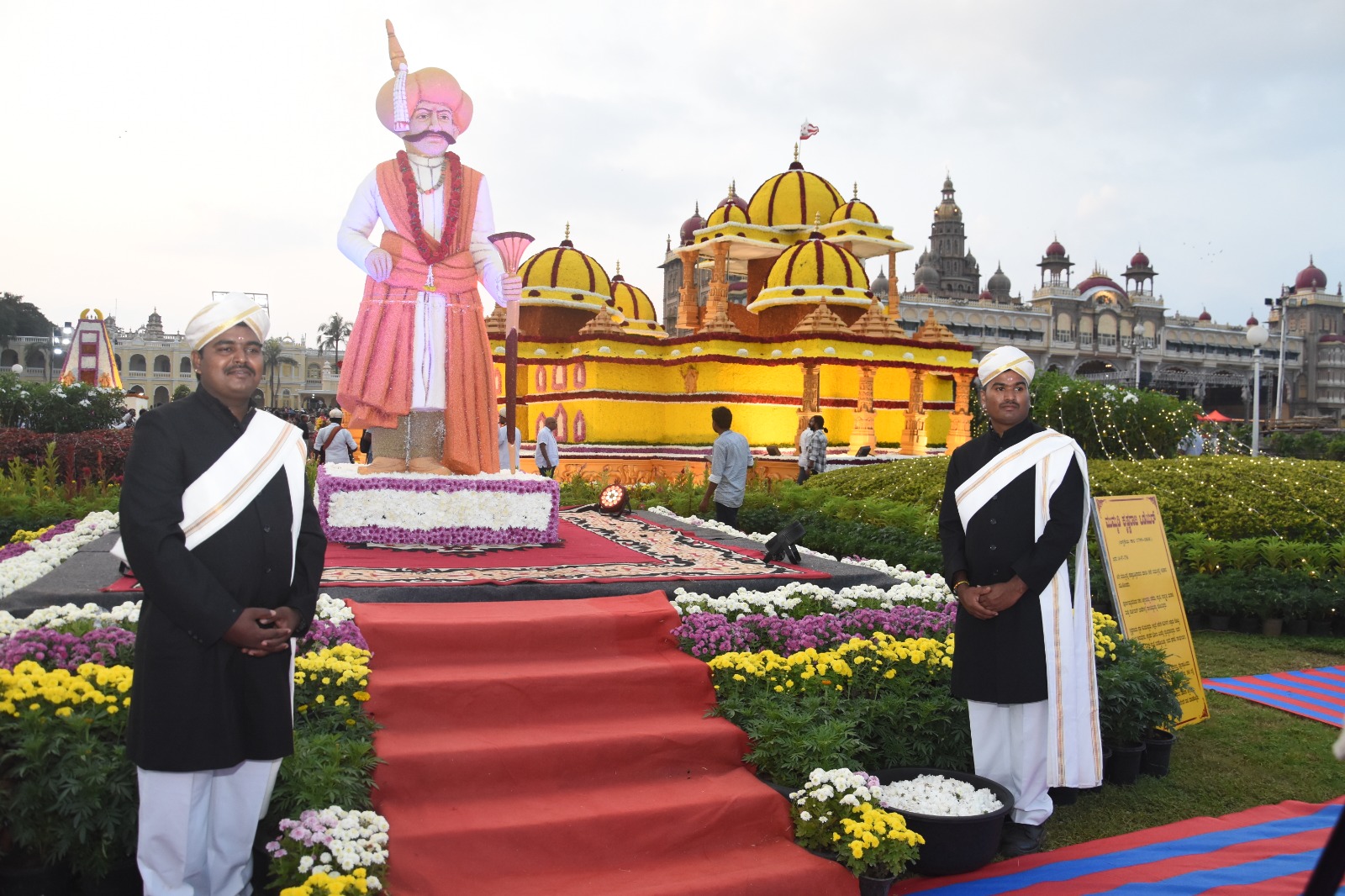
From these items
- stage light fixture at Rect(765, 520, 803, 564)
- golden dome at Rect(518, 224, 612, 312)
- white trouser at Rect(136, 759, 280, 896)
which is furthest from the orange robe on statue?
golden dome at Rect(518, 224, 612, 312)

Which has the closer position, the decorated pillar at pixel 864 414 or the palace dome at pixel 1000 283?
the decorated pillar at pixel 864 414

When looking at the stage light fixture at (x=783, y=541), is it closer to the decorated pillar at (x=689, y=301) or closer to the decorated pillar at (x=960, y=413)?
the decorated pillar at (x=960, y=413)

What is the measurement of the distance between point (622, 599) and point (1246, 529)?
7.09 m

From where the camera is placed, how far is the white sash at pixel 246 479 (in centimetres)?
292

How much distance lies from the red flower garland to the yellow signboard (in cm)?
521

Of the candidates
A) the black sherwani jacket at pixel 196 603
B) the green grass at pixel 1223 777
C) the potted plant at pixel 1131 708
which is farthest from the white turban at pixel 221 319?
the potted plant at pixel 1131 708

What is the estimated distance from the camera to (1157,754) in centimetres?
509

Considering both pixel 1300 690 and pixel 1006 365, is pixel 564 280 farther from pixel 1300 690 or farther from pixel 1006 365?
pixel 1006 365

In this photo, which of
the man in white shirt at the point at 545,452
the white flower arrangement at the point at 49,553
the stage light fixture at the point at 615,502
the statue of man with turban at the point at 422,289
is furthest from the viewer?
the man in white shirt at the point at 545,452

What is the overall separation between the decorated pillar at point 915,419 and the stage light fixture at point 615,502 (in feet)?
36.1

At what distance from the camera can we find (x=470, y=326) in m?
8.09

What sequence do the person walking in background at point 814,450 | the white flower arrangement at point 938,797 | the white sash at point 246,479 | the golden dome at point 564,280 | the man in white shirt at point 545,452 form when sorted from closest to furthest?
the white sash at point 246,479
the white flower arrangement at point 938,797
the man in white shirt at point 545,452
the person walking in background at point 814,450
the golden dome at point 564,280

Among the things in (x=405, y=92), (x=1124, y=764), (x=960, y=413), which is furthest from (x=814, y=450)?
(x=1124, y=764)

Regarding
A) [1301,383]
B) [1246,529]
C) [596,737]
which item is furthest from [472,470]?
[1301,383]
